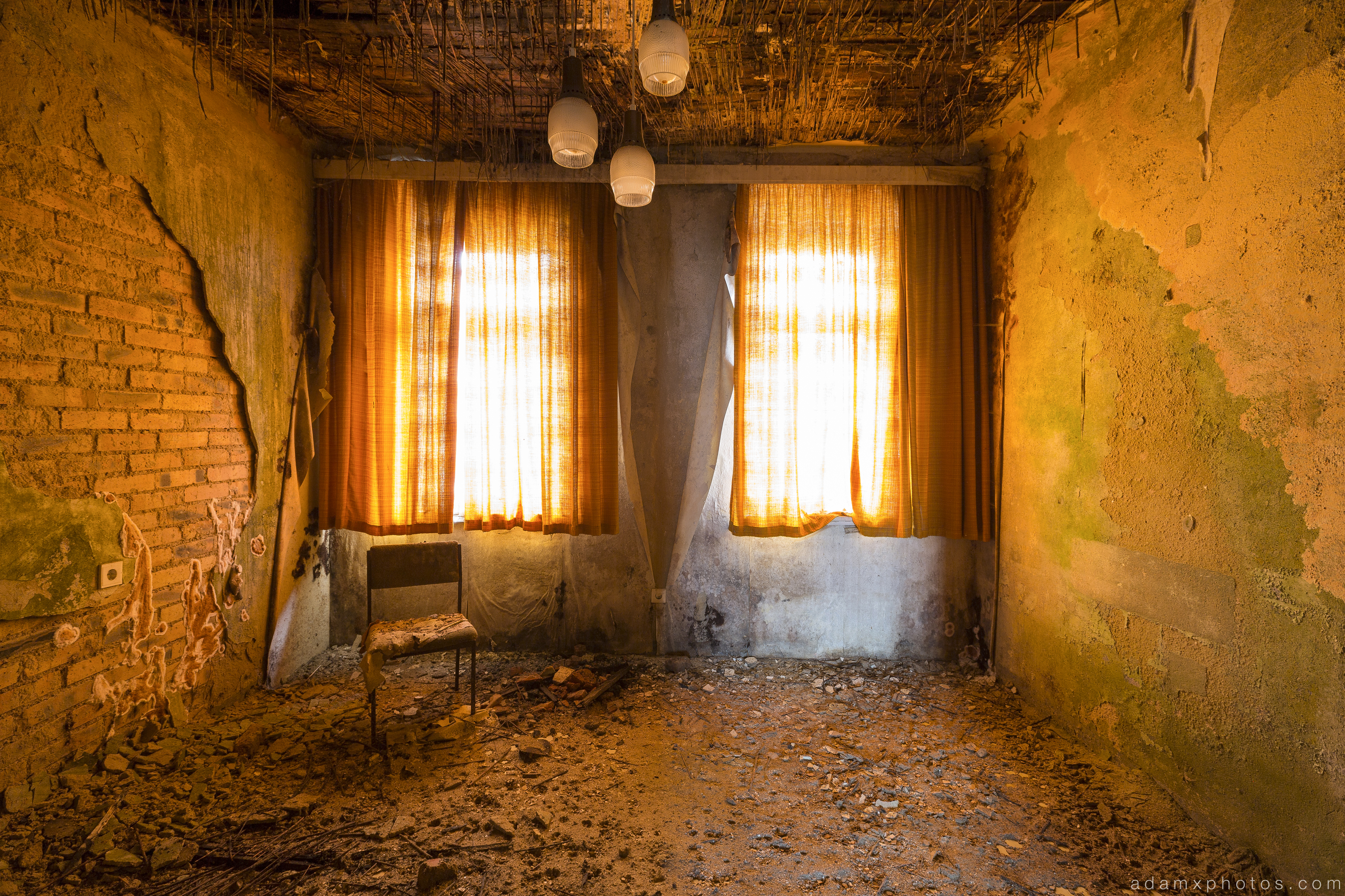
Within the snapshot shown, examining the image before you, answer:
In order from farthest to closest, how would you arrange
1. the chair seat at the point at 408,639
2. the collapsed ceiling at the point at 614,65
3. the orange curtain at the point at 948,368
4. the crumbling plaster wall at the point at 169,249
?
1. the orange curtain at the point at 948,368
2. the chair seat at the point at 408,639
3. the collapsed ceiling at the point at 614,65
4. the crumbling plaster wall at the point at 169,249

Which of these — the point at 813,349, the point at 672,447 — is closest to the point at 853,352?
the point at 813,349

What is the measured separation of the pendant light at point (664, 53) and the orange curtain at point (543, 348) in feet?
6.02

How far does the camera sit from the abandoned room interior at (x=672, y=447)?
6.40 feet

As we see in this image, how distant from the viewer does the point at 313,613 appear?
361cm

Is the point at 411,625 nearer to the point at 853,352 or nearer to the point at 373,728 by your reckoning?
the point at 373,728

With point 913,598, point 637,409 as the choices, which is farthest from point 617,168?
point 913,598

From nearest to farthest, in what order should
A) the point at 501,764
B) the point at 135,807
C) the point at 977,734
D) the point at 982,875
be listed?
the point at 982,875 < the point at 135,807 < the point at 501,764 < the point at 977,734

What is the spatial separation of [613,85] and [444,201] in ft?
4.11

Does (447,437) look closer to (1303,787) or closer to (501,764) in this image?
(501,764)

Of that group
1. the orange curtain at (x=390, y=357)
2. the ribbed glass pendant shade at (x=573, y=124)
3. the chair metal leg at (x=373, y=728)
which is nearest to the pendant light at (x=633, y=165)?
the ribbed glass pendant shade at (x=573, y=124)

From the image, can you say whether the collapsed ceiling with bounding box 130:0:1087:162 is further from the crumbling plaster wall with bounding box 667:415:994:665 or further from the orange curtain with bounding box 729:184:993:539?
the crumbling plaster wall with bounding box 667:415:994:665

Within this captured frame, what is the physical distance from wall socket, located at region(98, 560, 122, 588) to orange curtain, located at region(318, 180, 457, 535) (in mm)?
1183

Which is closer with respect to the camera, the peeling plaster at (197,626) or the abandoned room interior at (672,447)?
the abandoned room interior at (672,447)

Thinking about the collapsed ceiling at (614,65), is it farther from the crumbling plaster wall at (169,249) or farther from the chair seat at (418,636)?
the chair seat at (418,636)
